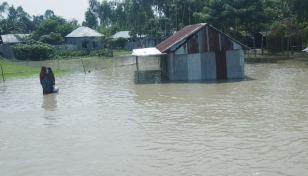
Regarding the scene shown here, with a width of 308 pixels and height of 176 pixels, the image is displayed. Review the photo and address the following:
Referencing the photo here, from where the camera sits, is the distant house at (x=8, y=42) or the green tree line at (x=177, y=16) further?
the distant house at (x=8, y=42)

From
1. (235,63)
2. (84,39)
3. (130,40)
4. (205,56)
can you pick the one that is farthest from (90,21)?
(235,63)

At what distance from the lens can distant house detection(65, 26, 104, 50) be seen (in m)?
53.7

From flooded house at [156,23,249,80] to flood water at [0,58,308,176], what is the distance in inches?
103

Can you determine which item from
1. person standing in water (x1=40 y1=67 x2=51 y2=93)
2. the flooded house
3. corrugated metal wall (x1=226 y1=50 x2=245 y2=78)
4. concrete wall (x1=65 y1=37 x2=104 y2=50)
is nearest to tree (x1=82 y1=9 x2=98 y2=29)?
concrete wall (x1=65 y1=37 x2=104 y2=50)

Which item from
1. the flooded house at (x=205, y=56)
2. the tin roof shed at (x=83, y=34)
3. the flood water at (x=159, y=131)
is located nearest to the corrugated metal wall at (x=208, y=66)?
the flooded house at (x=205, y=56)

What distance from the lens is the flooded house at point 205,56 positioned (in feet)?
63.4

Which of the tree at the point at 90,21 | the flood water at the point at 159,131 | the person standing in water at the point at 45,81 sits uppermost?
the tree at the point at 90,21

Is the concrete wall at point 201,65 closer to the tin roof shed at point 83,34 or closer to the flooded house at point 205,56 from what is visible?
the flooded house at point 205,56

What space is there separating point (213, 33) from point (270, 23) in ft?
63.2

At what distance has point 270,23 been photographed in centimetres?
3569

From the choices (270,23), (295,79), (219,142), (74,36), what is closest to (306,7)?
(270,23)

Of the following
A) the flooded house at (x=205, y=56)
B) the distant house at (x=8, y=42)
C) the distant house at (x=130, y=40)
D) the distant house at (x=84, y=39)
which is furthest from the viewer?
the distant house at (x=130, y=40)

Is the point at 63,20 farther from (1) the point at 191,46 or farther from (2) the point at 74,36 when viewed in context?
(1) the point at 191,46

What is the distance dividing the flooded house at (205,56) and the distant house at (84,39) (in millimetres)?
35522
